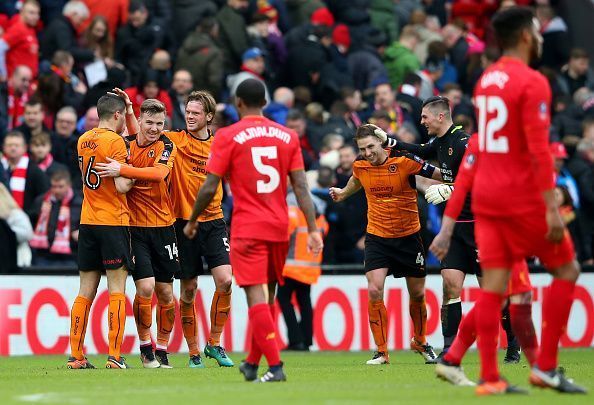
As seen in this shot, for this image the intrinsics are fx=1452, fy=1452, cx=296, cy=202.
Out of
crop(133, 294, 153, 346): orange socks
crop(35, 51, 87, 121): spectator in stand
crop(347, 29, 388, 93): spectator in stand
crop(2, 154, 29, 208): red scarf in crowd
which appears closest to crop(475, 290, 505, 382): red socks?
crop(133, 294, 153, 346): orange socks

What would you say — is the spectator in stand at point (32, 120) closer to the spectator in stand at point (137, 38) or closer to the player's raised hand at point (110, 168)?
the spectator in stand at point (137, 38)

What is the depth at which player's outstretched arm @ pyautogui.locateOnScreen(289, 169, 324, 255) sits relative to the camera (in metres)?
11.8

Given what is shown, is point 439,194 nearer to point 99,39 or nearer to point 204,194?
point 204,194

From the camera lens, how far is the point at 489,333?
10.6m

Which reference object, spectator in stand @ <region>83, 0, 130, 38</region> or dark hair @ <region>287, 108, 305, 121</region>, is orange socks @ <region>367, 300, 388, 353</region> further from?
spectator in stand @ <region>83, 0, 130, 38</region>

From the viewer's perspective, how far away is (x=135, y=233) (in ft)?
48.7

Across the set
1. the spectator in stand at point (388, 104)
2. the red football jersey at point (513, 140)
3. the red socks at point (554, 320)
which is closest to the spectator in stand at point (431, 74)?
the spectator in stand at point (388, 104)

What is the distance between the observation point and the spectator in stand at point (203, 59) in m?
22.9

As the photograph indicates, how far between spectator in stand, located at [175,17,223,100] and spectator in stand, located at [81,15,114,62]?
123 cm

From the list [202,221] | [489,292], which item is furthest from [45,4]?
[489,292]

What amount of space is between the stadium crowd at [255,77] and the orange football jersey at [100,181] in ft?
14.9

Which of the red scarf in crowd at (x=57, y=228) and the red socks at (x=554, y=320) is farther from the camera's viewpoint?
the red scarf in crowd at (x=57, y=228)

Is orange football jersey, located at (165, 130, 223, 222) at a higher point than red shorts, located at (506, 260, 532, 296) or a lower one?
higher

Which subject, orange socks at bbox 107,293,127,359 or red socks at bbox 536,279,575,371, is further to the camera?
orange socks at bbox 107,293,127,359
